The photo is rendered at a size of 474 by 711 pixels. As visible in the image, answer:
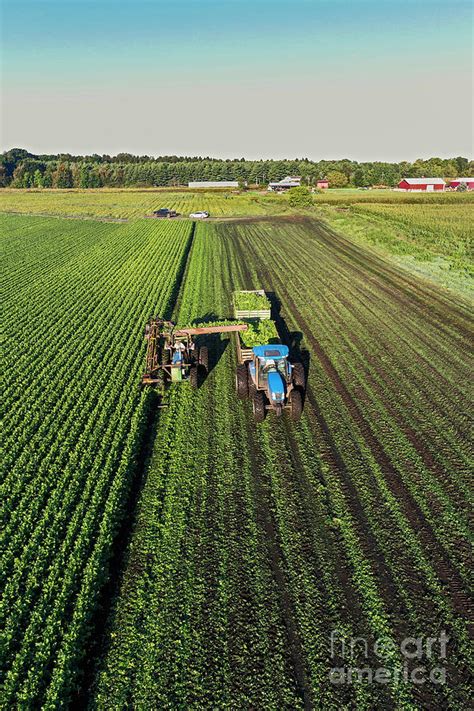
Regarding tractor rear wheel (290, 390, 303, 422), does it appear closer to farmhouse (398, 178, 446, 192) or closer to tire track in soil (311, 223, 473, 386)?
tire track in soil (311, 223, 473, 386)

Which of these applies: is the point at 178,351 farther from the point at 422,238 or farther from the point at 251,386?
the point at 422,238

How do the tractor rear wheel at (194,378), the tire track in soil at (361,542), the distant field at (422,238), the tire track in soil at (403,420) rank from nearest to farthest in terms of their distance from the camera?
the tire track in soil at (361,542), the tire track in soil at (403,420), the tractor rear wheel at (194,378), the distant field at (422,238)

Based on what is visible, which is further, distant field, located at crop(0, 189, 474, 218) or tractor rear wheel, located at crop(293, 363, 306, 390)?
distant field, located at crop(0, 189, 474, 218)

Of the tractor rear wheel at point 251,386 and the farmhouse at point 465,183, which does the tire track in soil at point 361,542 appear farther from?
the farmhouse at point 465,183

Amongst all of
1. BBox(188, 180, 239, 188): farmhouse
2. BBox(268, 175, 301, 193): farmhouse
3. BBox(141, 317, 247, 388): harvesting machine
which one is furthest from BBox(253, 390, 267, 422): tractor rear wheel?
BBox(188, 180, 239, 188): farmhouse

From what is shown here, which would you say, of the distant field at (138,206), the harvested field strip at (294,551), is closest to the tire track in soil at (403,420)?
the harvested field strip at (294,551)

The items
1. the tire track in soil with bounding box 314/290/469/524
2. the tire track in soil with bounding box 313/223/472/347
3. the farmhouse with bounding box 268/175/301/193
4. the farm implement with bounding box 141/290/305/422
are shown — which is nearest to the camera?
the tire track in soil with bounding box 314/290/469/524
